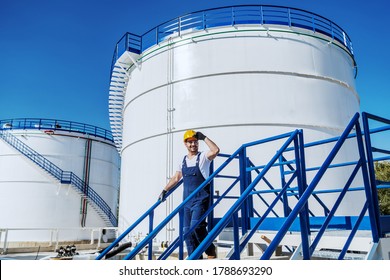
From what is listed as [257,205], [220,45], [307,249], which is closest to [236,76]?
[220,45]

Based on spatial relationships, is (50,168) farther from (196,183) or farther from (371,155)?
(371,155)

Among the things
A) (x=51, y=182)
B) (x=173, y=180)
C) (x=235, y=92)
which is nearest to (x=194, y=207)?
(x=173, y=180)

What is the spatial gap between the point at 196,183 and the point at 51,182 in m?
16.9

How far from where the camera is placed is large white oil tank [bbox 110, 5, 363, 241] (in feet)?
29.0

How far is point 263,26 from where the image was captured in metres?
9.72

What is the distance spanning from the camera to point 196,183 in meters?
3.71

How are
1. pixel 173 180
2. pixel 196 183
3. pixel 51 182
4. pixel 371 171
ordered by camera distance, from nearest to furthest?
1. pixel 371 171
2. pixel 196 183
3. pixel 173 180
4. pixel 51 182

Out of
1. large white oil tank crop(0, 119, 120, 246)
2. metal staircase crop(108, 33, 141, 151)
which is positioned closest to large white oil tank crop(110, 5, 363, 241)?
metal staircase crop(108, 33, 141, 151)

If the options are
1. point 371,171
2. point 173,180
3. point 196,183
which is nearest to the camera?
point 371,171

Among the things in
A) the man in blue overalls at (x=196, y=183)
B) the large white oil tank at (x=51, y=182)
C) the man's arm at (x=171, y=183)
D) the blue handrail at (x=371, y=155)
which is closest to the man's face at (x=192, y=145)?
the man in blue overalls at (x=196, y=183)

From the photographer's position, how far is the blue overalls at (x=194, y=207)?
352 cm

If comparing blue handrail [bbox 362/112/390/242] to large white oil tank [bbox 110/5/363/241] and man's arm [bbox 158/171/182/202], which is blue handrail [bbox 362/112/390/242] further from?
large white oil tank [bbox 110/5/363/241]
